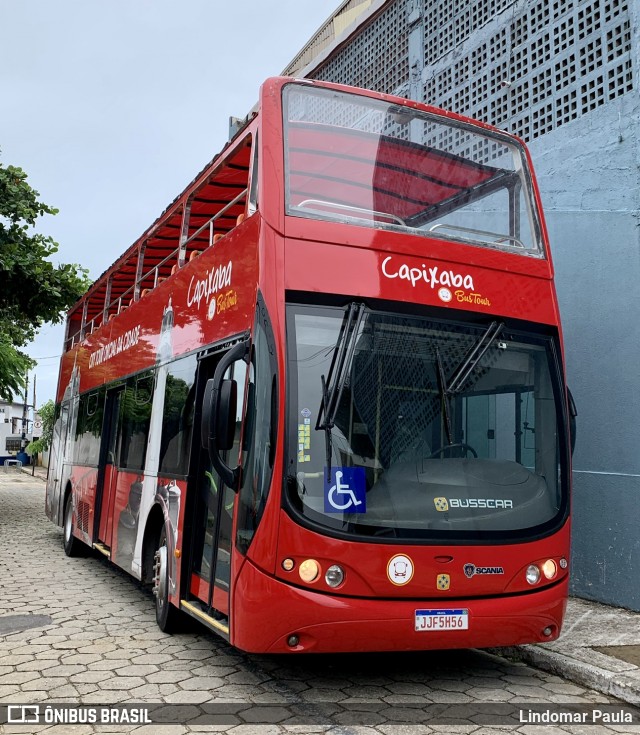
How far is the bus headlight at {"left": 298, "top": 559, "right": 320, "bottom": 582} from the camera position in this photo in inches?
177

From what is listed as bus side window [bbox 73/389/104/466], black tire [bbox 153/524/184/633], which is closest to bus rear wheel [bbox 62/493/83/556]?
bus side window [bbox 73/389/104/466]

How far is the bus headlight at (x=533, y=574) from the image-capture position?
5.00 meters

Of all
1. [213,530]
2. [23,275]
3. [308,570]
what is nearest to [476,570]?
[308,570]

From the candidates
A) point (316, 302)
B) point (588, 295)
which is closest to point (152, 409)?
point (316, 302)

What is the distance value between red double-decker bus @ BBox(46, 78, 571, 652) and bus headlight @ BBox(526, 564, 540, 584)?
0.01 m

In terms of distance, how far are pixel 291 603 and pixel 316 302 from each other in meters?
1.81

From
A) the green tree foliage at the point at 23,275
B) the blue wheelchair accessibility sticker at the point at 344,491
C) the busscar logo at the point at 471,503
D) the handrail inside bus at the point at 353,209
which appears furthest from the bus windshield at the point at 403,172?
the green tree foliage at the point at 23,275

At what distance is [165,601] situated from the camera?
21.0 feet

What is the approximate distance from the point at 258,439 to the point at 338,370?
64cm

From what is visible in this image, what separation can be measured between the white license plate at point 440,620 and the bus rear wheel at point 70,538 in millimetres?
7486

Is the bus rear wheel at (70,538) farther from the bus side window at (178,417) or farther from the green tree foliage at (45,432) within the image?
the green tree foliage at (45,432)

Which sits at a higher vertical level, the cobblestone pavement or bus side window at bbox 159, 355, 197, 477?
bus side window at bbox 159, 355, 197, 477

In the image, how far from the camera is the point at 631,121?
7.75m

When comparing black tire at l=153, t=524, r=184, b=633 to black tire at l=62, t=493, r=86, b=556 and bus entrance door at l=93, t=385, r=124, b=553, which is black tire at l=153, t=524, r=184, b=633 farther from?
black tire at l=62, t=493, r=86, b=556
